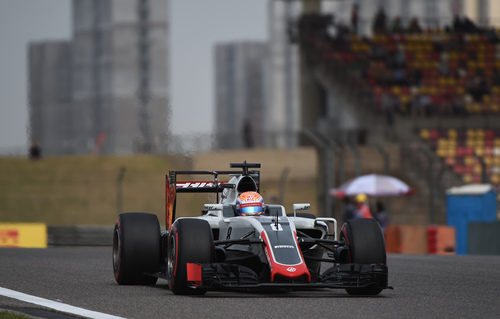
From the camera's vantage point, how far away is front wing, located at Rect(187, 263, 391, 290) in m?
11.3

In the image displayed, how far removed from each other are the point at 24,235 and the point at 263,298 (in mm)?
17557

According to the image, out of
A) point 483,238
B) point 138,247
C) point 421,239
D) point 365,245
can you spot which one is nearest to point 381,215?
point 421,239

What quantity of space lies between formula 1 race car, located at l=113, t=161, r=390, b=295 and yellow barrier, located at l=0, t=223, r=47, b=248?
1463 cm

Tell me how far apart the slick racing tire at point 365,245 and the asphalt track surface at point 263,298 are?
0.20 meters

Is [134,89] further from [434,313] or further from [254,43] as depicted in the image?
[254,43]

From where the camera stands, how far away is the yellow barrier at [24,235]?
28.0 meters

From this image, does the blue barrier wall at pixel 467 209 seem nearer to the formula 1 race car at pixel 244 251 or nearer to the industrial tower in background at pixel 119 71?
the formula 1 race car at pixel 244 251

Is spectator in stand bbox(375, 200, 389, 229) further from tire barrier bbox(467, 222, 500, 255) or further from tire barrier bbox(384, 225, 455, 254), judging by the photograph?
tire barrier bbox(467, 222, 500, 255)

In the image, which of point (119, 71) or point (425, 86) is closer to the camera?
point (425, 86)

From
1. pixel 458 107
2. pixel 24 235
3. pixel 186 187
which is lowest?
pixel 24 235

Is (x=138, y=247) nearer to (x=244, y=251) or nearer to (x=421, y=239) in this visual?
(x=244, y=251)

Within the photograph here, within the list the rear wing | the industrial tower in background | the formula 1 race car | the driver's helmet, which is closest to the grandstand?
the rear wing

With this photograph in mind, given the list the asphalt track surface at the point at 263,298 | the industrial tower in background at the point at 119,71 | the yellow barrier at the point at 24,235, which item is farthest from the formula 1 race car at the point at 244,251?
the industrial tower in background at the point at 119,71

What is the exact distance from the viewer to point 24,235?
28.2 meters
